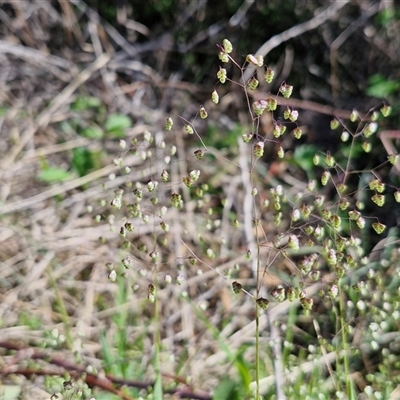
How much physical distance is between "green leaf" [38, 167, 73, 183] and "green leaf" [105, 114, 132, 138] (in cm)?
27

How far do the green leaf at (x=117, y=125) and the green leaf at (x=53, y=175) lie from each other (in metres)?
0.27

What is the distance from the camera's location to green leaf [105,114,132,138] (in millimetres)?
2088

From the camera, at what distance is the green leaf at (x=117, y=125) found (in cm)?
209

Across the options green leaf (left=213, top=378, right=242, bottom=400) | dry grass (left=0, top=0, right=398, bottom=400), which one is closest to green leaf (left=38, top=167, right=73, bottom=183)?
dry grass (left=0, top=0, right=398, bottom=400)

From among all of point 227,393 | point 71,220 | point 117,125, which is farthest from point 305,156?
point 227,393

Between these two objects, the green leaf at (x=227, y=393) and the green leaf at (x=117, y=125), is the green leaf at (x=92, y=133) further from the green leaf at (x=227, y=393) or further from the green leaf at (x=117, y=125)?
the green leaf at (x=227, y=393)

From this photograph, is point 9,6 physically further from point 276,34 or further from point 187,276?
point 187,276

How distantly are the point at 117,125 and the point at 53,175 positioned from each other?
33 cm

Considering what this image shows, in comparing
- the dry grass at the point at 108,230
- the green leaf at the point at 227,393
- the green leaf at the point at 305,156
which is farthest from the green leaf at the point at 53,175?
the green leaf at the point at 227,393

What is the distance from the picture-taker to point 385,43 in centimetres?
217

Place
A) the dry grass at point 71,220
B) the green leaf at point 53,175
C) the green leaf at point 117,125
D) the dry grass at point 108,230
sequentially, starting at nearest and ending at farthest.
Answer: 1. the dry grass at point 108,230
2. the dry grass at point 71,220
3. the green leaf at point 53,175
4. the green leaf at point 117,125

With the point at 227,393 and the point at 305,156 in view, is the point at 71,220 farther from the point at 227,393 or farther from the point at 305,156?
the point at 227,393

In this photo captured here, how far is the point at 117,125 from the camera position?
6.85 ft

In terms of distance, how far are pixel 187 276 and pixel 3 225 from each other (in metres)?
0.56
